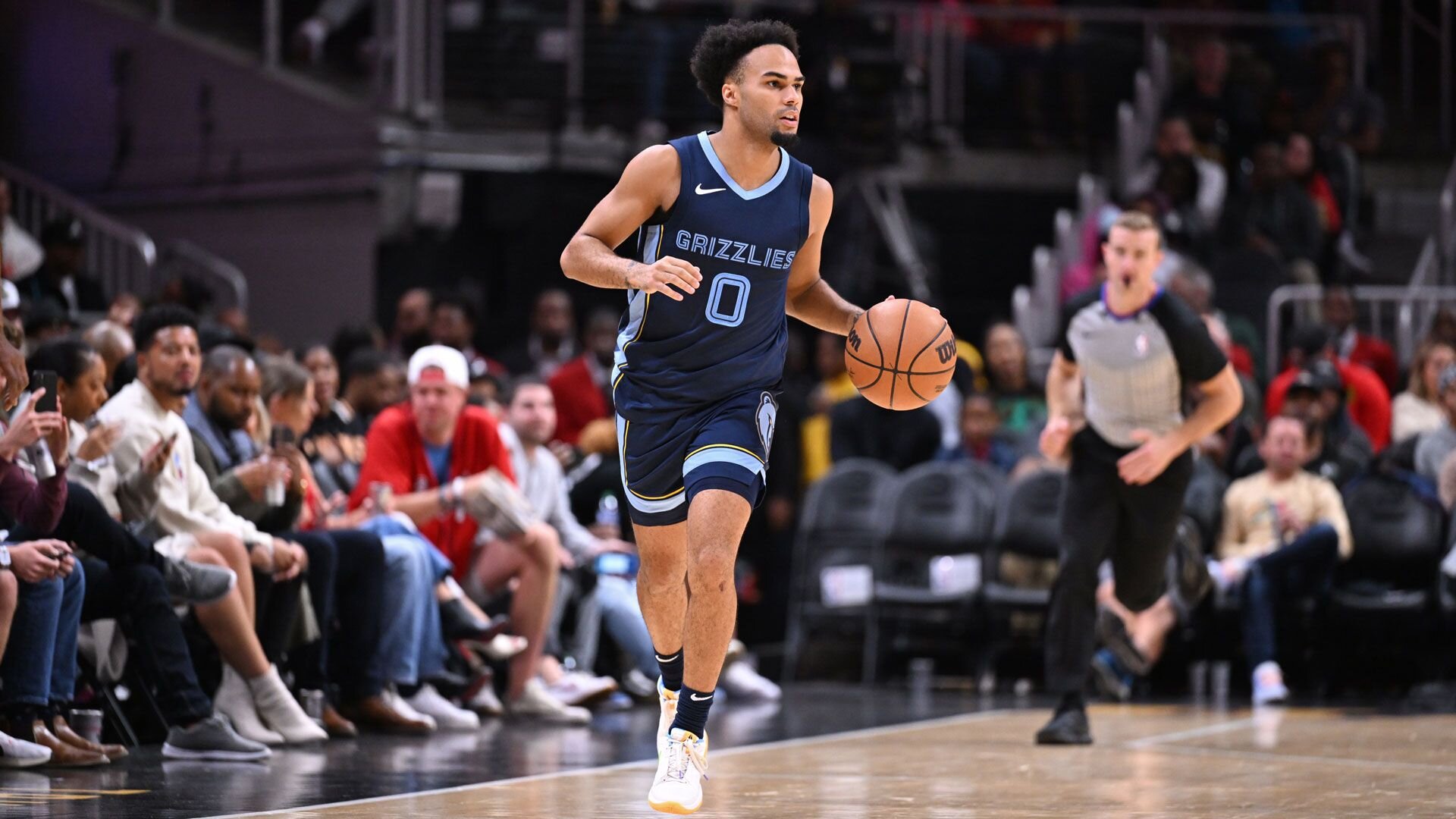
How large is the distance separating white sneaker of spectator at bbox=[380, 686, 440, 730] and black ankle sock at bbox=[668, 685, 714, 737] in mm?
2952

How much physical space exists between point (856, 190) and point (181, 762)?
895 cm

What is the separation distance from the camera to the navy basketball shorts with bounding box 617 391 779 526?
5453 mm

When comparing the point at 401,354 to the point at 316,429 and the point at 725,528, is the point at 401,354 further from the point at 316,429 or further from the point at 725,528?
the point at 725,528

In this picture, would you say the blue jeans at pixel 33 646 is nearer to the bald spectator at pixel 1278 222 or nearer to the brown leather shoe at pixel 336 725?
the brown leather shoe at pixel 336 725

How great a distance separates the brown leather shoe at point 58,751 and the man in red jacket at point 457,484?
2.34 meters

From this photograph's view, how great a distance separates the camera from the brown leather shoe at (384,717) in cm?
812

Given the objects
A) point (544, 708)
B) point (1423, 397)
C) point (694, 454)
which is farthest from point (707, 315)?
point (1423, 397)

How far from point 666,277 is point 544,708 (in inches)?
168

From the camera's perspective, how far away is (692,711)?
5.43m

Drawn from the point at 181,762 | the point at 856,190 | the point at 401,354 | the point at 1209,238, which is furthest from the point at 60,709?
the point at 1209,238

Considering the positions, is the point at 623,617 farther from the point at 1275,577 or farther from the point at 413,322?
the point at 1275,577

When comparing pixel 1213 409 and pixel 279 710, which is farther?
pixel 1213 409

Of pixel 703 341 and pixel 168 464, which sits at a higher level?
pixel 703 341

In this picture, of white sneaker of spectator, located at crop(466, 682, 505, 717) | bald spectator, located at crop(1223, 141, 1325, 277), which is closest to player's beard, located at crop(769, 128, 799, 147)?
white sneaker of spectator, located at crop(466, 682, 505, 717)
